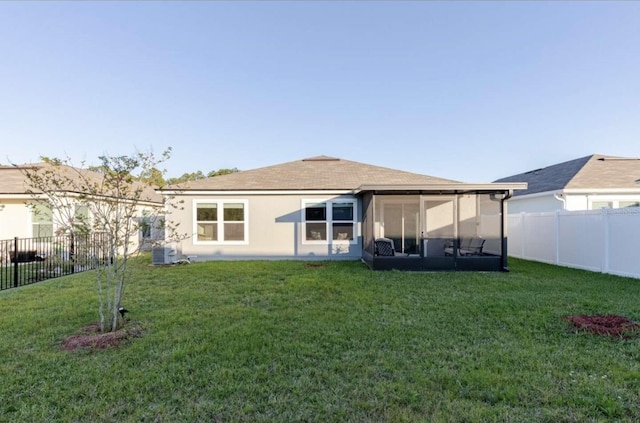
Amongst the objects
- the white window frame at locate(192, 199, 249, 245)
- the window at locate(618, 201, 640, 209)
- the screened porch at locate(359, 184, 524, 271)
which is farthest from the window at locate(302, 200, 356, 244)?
the window at locate(618, 201, 640, 209)

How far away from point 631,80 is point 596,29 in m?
3.14

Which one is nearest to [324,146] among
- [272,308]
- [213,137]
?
[213,137]

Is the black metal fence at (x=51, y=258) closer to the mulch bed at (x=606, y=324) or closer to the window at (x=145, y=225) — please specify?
the window at (x=145, y=225)

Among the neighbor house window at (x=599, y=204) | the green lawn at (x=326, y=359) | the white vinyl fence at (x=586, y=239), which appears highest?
the neighbor house window at (x=599, y=204)

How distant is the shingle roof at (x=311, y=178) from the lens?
520 inches

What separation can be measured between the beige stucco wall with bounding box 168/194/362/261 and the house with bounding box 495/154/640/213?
849cm

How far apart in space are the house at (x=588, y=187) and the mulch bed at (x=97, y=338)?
15.5 meters

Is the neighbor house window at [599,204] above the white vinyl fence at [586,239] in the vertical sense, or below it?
above

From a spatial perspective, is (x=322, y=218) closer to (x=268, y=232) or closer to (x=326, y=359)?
(x=268, y=232)

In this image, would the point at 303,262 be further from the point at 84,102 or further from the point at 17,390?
the point at 84,102

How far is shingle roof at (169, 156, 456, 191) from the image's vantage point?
13195 mm

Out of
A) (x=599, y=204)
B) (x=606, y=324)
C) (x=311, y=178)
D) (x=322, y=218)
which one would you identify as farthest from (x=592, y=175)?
(x=606, y=324)

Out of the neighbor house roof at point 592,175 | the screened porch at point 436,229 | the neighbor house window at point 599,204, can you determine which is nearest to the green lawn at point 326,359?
the screened porch at point 436,229

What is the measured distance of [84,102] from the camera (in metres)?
14.9
